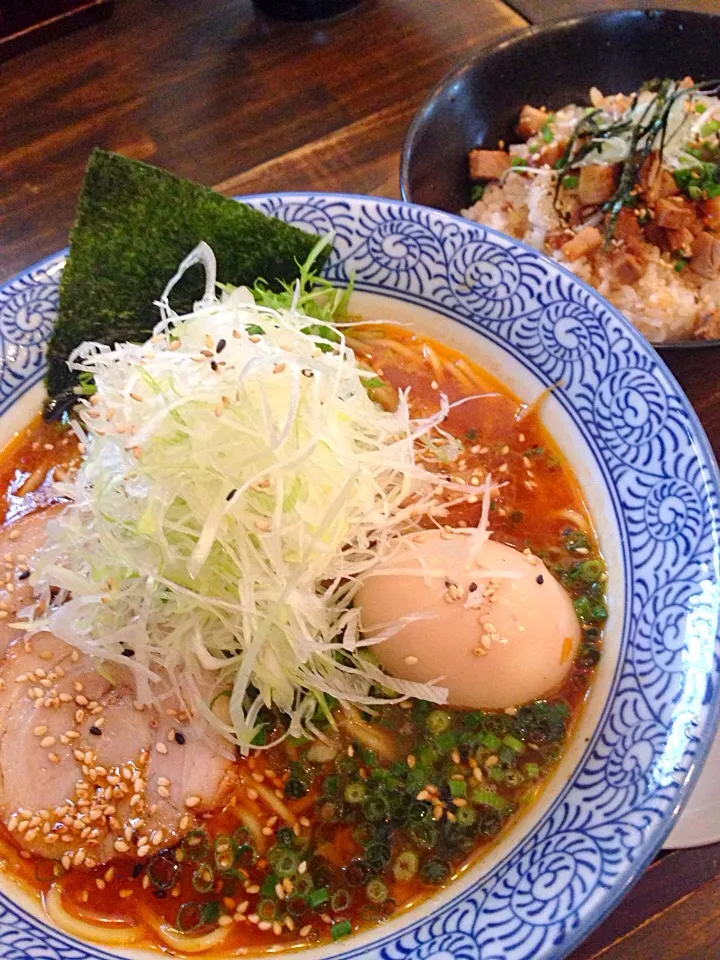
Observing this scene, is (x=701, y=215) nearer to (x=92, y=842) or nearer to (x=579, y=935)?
(x=579, y=935)

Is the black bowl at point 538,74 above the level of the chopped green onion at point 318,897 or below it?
above

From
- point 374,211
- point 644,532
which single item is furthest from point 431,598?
point 374,211

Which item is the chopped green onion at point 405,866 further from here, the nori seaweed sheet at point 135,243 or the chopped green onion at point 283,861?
the nori seaweed sheet at point 135,243

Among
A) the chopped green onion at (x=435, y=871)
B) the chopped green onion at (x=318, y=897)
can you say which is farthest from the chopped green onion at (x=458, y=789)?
the chopped green onion at (x=318, y=897)

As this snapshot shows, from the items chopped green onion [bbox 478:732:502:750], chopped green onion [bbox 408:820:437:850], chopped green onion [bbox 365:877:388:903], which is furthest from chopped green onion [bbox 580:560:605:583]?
chopped green onion [bbox 365:877:388:903]

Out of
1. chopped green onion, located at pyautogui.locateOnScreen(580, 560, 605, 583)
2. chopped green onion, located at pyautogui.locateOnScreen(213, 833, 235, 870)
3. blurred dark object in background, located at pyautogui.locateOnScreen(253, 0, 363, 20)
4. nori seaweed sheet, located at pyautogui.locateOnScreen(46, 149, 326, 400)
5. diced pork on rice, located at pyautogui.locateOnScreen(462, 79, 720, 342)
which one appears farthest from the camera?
blurred dark object in background, located at pyautogui.locateOnScreen(253, 0, 363, 20)

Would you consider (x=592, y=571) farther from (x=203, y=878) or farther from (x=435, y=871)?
(x=203, y=878)

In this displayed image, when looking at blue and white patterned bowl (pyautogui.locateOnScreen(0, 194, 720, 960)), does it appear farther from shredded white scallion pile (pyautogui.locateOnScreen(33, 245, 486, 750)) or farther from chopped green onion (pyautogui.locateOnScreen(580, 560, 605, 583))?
shredded white scallion pile (pyautogui.locateOnScreen(33, 245, 486, 750))
